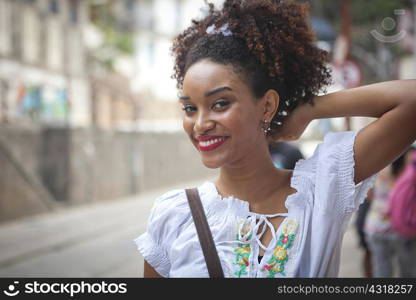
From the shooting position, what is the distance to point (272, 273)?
1929 mm

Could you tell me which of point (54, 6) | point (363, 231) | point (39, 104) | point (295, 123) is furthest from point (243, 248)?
point (54, 6)

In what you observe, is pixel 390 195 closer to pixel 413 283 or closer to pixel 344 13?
pixel 413 283

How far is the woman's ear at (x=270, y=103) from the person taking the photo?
2.01m

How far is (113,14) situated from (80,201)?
51.3 ft

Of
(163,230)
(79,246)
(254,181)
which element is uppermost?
(79,246)

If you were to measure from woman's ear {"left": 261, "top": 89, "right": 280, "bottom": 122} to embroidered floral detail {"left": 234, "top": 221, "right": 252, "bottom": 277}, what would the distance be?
361 millimetres

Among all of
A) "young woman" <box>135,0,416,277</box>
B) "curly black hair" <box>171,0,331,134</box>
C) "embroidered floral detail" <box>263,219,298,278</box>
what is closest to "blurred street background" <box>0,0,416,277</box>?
"curly black hair" <box>171,0,331,134</box>

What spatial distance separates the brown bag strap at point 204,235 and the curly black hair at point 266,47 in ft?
1.18

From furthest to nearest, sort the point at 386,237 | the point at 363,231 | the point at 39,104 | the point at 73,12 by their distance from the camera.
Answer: the point at 73,12, the point at 39,104, the point at 363,231, the point at 386,237

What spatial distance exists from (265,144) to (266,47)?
344 millimetres

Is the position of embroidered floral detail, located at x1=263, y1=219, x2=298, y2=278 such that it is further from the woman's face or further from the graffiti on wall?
the graffiti on wall

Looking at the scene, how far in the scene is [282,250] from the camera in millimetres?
1955

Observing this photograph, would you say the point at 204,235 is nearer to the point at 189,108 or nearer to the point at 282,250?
the point at 282,250

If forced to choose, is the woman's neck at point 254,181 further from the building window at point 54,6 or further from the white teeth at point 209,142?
the building window at point 54,6
